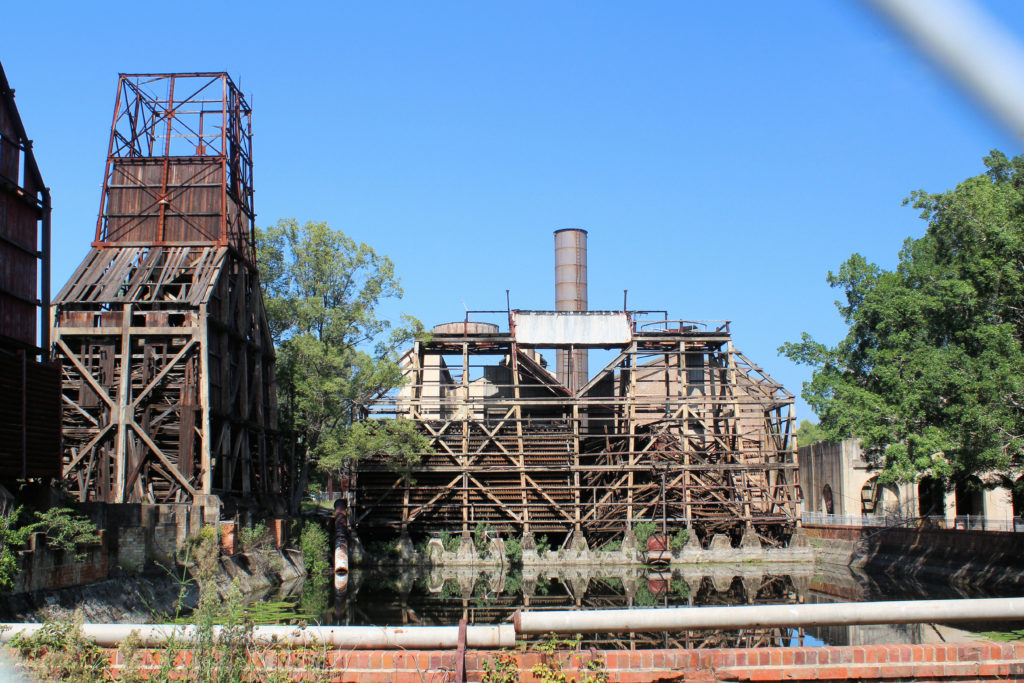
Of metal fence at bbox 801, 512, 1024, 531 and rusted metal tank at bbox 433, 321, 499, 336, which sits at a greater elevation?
rusted metal tank at bbox 433, 321, 499, 336

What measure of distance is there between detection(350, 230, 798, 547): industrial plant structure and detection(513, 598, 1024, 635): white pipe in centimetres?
3184

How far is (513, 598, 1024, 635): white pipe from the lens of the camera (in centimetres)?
620

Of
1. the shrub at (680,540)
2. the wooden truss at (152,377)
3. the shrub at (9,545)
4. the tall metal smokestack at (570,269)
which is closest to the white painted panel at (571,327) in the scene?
the tall metal smokestack at (570,269)

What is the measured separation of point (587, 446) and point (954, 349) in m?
19.5

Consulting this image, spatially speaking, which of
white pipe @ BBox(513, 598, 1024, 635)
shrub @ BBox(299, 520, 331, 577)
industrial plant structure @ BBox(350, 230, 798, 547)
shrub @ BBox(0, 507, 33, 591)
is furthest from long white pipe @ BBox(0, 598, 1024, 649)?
industrial plant structure @ BBox(350, 230, 798, 547)

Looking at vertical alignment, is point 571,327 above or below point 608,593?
above

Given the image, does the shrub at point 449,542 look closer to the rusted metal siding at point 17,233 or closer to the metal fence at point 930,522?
the metal fence at point 930,522

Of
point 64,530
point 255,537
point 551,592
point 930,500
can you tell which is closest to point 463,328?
point 551,592

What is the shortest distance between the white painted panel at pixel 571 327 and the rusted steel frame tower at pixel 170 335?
42.7 ft

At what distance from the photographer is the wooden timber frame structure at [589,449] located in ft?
132

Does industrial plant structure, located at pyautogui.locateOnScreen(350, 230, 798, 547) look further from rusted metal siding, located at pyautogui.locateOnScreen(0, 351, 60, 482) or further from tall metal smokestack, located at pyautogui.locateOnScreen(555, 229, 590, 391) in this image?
rusted metal siding, located at pyautogui.locateOnScreen(0, 351, 60, 482)

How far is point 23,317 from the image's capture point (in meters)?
19.5

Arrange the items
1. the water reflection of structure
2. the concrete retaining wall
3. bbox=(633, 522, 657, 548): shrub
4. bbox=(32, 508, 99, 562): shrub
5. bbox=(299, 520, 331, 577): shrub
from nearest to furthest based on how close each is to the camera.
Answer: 1. bbox=(32, 508, 99, 562): shrub
2. the water reflection of structure
3. the concrete retaining wall
4. bbox=(299, 520, 331, 577): shrub
5. bbox=(633, 522, 657, 548): shrub

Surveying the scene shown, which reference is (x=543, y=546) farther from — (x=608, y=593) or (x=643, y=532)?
(x=608, y=593)
